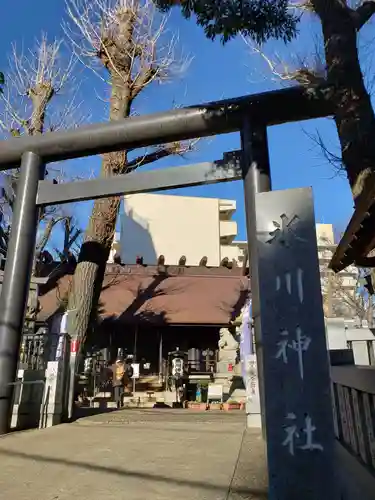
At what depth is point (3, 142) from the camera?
282 inches

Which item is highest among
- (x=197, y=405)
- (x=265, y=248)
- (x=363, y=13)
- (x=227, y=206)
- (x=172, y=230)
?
(x=227, y=206)

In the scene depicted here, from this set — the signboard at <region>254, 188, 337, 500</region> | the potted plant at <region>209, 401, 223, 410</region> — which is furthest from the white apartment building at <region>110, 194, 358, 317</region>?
the signboard at <region>254, 188, 337, 500</region>

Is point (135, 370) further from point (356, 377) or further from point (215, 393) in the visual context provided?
point (356, 377)

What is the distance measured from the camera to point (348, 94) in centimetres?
488

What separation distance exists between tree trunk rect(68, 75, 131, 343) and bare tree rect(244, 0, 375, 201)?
652 cm

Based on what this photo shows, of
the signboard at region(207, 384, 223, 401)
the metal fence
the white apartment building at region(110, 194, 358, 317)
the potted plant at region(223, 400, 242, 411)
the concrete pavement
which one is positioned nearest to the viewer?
the concrete pavement

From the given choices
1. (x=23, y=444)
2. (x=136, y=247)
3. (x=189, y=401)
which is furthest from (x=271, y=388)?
(x=136, y=247)

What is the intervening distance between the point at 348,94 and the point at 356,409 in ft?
11.2

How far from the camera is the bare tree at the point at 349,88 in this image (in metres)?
4.70

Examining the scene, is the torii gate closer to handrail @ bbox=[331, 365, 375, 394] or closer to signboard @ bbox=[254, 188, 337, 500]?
signboard @ bbox=[254, 188, 337, 500]

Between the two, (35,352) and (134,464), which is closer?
(134,464)

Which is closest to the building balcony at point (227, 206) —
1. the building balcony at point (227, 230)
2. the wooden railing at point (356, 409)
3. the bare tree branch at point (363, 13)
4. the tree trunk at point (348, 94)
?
the building balcony at point (227, 230)

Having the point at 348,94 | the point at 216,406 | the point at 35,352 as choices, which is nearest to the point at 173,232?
the point at 216,406

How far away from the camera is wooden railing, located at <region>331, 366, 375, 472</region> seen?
3.48 m
